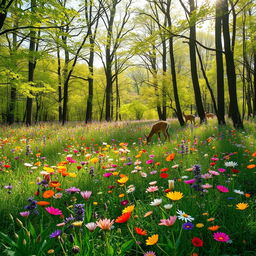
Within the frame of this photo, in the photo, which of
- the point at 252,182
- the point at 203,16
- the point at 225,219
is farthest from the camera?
the point at 203,16

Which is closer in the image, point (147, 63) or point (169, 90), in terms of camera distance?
point (169, 90)

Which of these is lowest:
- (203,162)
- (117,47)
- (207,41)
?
(203,162)

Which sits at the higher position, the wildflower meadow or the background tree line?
the background tree line

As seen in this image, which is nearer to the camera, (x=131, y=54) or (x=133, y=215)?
(x=133, y=215)

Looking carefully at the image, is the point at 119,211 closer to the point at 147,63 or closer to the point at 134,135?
the point at 134,135

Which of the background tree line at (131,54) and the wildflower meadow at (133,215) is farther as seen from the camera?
the background tree line at (131,54)

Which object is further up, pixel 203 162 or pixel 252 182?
pixel 203 162

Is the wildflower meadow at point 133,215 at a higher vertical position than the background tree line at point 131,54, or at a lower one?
lower

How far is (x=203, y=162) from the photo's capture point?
3.24 m

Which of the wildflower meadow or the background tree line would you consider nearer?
the wildflower meadow

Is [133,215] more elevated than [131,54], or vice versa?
[131,54]

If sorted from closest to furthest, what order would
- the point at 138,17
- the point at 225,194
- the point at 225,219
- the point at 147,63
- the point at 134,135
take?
the point at 225,219
the point at 225,194
the point at 134,135
the point at 138,17
the point at 147,63

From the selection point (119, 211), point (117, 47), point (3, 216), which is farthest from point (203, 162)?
point (117, 47)

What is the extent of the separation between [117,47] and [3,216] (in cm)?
2009
